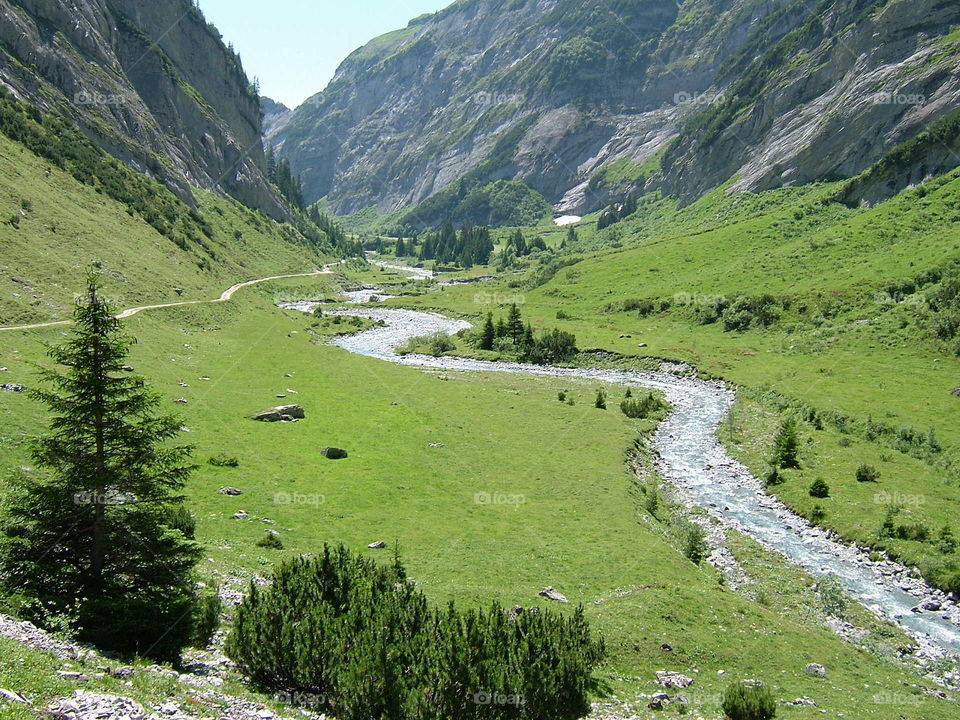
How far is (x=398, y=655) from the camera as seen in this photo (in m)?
15.4

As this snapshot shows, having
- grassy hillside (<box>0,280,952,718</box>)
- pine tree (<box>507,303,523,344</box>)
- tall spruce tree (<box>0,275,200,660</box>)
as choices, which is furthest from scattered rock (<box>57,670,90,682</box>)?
pine tree (<box>507,303,523,344</box>)

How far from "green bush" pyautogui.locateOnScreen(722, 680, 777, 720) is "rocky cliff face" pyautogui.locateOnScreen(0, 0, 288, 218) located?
427 feet

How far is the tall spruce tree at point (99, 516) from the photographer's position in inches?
630

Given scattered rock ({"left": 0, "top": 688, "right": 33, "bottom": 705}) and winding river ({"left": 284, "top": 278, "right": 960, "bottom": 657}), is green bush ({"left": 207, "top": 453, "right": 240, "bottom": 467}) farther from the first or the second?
winding river ({"left": 284, "top": 278, "right": 960, "bottom": 657})

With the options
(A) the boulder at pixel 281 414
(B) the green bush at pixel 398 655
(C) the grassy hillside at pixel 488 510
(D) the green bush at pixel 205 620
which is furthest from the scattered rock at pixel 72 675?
(A) the boulder at pixel 281 414

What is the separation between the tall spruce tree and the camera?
16005mm

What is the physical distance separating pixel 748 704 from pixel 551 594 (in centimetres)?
808

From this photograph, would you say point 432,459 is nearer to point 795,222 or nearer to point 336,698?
point 336,698

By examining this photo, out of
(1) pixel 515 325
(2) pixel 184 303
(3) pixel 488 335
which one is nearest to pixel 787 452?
(1) pixel 515 325

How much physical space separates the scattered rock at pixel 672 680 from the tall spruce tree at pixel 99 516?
14.0m

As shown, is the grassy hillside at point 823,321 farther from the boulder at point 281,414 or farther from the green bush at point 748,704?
the boulder at point 281,414

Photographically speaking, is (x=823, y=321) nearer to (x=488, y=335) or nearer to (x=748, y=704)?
(x=488, y=335)

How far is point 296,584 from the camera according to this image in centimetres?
1812

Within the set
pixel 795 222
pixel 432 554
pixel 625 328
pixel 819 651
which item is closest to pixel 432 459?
pixel 432 554
